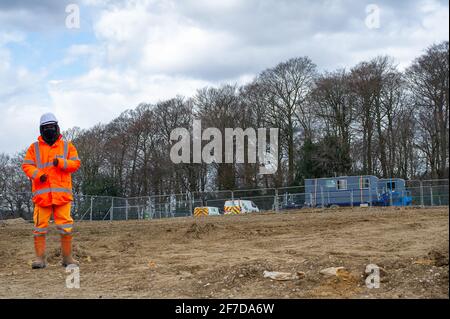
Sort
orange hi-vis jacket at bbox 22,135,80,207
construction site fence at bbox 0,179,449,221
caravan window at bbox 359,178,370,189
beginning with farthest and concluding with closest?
1. caravan window at bbox 359,178,370,189
2. construction site fence at bbox 0,179,449,221
3. orange hi-vis jacket at bbox 22,135,80,207

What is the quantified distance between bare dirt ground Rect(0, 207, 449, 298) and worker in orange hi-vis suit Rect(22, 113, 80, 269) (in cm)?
88

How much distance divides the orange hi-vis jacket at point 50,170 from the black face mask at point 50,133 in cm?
6

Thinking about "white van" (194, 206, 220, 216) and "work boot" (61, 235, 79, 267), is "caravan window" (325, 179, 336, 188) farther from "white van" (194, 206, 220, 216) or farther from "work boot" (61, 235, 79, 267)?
"work boot" (61, 235, 79, 267)

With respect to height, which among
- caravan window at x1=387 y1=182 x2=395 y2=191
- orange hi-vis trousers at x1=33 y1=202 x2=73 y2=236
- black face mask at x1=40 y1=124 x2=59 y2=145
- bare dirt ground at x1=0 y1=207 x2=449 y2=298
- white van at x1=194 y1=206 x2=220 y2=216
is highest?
black face mask at x1=40 y1=124 x2=59 y2=145

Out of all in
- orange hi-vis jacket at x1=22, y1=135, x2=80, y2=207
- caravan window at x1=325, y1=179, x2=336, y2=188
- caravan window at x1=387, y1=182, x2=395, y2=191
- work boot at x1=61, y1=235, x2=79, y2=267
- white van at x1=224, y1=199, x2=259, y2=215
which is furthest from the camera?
caravan window at x1=325, y1=179, x2=336, y2=188

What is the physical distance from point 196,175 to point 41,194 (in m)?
48.2

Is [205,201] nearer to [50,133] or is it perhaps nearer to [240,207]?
[240,207]

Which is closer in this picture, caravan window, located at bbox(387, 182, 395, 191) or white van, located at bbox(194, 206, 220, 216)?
caravan window, located at bbox(387, 182, 395, 191)

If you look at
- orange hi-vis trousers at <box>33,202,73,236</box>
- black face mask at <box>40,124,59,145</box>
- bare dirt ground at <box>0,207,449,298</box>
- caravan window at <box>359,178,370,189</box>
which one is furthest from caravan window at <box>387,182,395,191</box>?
black face mask at <box>40,124,59,145</box>

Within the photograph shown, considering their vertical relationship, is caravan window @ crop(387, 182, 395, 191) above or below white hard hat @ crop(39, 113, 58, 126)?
below

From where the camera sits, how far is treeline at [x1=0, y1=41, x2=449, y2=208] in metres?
45.0

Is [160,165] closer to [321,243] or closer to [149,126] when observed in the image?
[149,126]

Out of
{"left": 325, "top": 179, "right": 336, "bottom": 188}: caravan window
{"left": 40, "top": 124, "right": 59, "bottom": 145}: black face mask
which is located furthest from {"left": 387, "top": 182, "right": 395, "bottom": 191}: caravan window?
{"left": 40, "top": 124, "right": 59, "bottom": 145}: black face mask

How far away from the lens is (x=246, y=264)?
7504 millimetres
